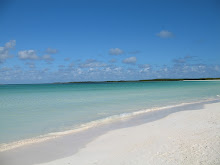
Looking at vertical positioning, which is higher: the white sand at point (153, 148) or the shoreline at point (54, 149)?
the white sand at point (153, 148)

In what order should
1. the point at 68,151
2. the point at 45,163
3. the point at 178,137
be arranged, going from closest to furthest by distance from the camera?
the point at 45,163
the point at 68,151
the point at 178,137

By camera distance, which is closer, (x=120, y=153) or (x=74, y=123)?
(x=120, y=153)

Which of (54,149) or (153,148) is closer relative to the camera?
(153,148)

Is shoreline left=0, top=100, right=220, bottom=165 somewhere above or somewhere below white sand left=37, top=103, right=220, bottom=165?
below

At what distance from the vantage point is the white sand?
14.5ft

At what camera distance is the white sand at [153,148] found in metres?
4.41

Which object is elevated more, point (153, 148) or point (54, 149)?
point (153, 148)

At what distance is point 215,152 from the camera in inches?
180

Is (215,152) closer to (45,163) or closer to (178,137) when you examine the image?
(178,137)

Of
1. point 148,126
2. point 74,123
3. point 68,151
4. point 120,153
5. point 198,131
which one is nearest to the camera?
point 120,153

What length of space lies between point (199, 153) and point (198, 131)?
2227 millimetres

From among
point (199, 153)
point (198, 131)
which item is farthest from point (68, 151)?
point (198, 131)

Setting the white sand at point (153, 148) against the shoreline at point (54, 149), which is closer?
the white sand at point (153, 148)

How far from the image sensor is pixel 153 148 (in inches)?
203
